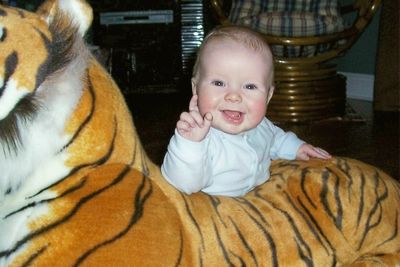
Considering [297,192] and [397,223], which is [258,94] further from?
[397,223]

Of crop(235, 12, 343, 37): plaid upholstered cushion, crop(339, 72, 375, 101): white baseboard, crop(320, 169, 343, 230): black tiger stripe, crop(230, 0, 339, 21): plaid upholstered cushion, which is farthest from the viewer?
crop(339, 72, 375, 101): white baseboard

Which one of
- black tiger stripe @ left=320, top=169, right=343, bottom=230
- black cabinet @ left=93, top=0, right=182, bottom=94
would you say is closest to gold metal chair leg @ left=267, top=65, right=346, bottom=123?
black cabinet @ left=93, top=0, right=182, bottom=94

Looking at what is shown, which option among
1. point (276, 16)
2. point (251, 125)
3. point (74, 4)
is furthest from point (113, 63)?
point (74, 4)

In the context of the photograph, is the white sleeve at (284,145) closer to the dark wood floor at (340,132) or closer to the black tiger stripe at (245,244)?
the black tiger stripe at (245,244)

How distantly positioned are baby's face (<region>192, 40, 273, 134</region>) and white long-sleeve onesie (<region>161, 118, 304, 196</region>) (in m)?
0.04

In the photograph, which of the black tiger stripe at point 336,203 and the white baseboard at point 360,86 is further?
the white baseboard at point 360,86

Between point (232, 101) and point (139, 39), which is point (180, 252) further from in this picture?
point (139, 39)

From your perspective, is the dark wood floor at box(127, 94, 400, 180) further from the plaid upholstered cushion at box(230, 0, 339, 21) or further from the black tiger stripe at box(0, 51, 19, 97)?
the black tiger stripe at box(0, 51, 19, 97)

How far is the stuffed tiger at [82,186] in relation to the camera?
625 millimetres

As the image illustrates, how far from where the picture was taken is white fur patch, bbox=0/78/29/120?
61 centimetres

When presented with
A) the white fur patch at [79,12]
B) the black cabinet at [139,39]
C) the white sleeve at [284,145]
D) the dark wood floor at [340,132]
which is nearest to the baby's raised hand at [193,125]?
the white fur patch at [79,12]

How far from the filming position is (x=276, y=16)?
240cm

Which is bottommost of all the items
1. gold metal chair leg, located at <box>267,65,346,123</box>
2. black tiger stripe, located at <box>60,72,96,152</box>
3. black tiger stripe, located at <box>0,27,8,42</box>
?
gold metal chair leg, located at <box>267,65,346,123</box>

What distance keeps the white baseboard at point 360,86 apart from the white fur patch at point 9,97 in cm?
277
